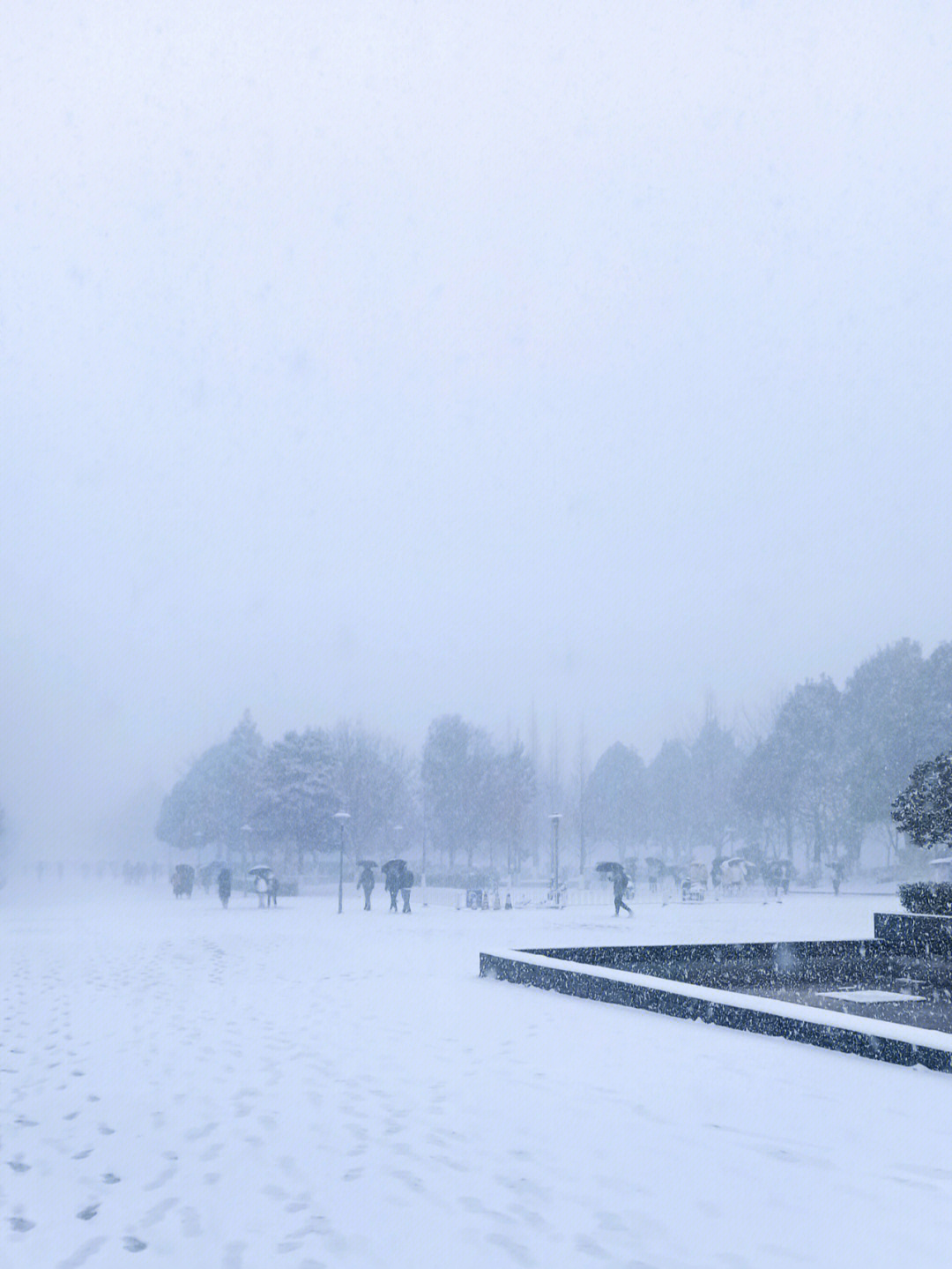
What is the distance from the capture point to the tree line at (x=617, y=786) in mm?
57250

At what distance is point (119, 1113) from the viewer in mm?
6641

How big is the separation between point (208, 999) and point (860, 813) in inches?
1961

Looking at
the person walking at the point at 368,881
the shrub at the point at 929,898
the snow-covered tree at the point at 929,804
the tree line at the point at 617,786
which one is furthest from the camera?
the tree line at the point at 617,786

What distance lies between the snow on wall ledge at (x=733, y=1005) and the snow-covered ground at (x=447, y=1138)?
0.44 feet

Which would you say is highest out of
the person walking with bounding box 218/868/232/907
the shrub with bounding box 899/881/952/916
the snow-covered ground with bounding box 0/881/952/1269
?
the shrub with bounding box 899/881/952/916

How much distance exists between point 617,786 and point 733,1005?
82.9m

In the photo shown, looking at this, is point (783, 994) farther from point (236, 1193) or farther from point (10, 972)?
point (10, 972)

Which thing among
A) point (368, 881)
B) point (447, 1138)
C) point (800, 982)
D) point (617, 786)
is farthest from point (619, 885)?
point (617, 786)

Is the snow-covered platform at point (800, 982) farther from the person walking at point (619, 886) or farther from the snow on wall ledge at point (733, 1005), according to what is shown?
the person walking at point (619, 886)

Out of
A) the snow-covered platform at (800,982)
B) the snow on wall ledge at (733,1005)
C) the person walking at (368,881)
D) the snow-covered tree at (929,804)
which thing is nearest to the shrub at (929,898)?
the snow-covered platform at (800,982)

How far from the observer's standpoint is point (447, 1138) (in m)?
5.91

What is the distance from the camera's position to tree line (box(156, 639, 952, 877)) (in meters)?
57.2

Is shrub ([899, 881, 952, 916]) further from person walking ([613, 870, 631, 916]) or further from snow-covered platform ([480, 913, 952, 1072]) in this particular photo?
person walking ([613, 870, 631, 916])

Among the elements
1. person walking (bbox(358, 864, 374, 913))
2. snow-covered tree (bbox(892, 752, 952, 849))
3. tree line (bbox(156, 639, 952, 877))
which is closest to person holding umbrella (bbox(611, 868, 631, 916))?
person walking (bbox(358, 864, 374, 913))
